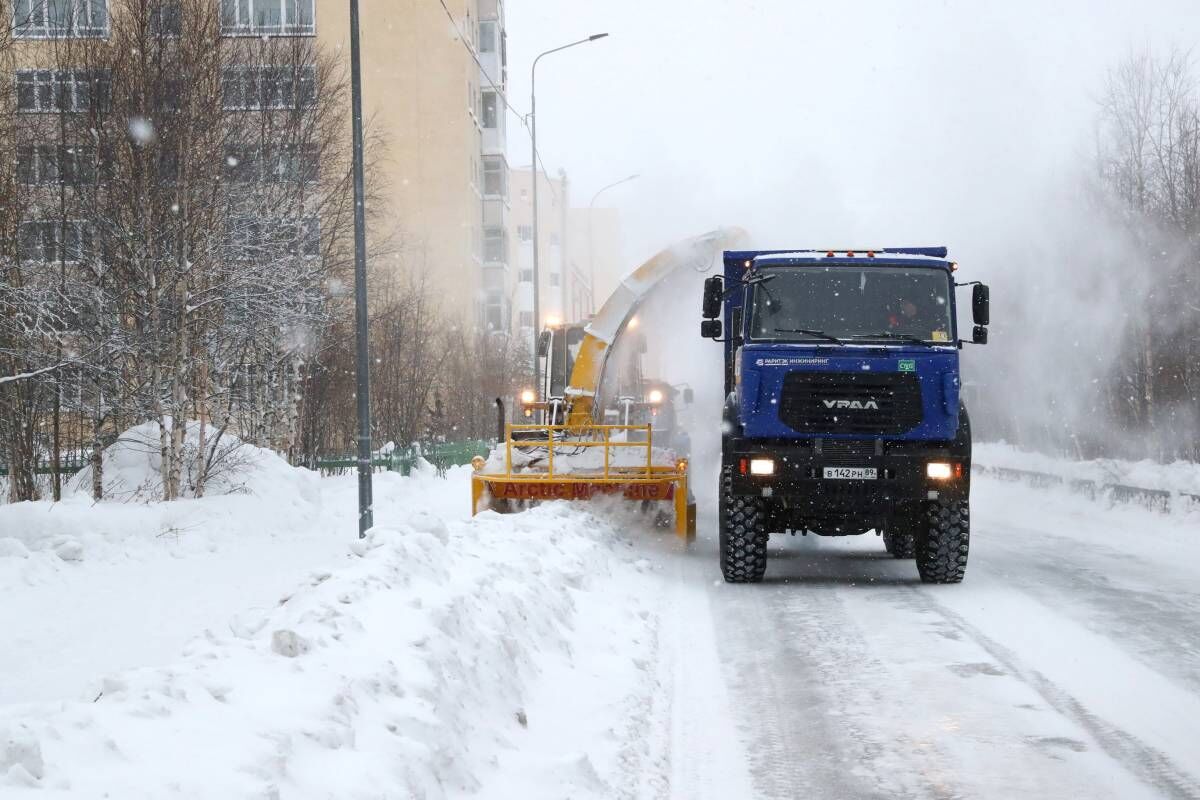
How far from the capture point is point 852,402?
11945 mm

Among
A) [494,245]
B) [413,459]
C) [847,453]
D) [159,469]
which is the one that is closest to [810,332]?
[847,453]

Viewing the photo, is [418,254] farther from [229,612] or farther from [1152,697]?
[1152,697]

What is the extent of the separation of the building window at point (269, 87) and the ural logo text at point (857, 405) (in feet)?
49.2

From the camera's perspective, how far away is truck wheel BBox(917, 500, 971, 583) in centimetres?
1218

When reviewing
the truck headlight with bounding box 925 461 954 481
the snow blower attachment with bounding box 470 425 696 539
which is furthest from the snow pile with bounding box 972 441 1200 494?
the truck headlight with bounding box 925 461 954 481

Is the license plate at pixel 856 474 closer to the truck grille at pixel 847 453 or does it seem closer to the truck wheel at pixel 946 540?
the truck grille at pixel 847 453

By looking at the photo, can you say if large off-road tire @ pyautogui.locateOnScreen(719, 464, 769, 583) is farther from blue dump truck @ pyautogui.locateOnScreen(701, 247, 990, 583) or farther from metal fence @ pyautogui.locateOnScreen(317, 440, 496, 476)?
metal fence @ pyautogui.locateOnScreen(317, 440, 496, 476)

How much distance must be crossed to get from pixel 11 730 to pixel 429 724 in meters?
1.79

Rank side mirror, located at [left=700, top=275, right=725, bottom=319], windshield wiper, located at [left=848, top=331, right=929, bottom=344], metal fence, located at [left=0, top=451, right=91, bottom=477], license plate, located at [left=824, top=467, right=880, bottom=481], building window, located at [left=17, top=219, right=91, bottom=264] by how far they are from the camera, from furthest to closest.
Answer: metal fence, located at [left=0, top=451, right=91, bottom=477] < building window, located at [left=17, top=219, right=91, bottom=264] < side mirror, located at [left=700, top=275, right=725, bottom=319] < windshield wiper, located at [left=848, top=331, right=929, bottom=344] < license plate, located at [left=824, top=467, right=880, bottom=481]

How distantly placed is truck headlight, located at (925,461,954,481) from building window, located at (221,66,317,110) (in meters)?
15.8

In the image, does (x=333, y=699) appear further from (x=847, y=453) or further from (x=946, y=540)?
(x=946, y=540)

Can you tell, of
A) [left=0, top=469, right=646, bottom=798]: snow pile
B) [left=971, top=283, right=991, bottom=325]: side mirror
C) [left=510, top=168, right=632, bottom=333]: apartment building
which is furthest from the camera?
[left=510, top=168, right=632, bottom=333]: apartment building

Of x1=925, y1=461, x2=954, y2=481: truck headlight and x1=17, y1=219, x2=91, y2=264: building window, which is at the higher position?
x1=17, y1=219, x2=91, y2=264: building window

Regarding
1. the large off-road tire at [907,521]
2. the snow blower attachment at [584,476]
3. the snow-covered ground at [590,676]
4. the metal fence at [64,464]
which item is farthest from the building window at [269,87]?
the large off-road tire at [907,521]
